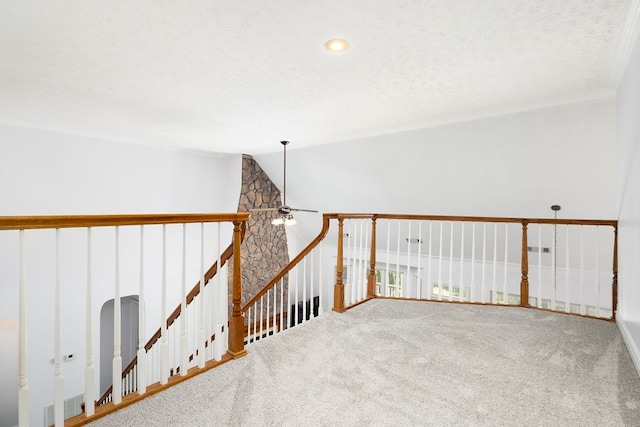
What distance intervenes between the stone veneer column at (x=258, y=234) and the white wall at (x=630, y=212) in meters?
5.81

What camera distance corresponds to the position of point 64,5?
1.96m

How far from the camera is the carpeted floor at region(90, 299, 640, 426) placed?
5.55ft

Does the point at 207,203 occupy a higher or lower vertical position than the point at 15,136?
lower

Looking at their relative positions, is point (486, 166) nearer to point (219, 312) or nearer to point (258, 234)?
point (219, 312)

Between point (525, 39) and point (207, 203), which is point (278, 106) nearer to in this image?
point (525, 39)

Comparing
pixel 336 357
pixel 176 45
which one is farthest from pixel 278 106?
pixel 336 357

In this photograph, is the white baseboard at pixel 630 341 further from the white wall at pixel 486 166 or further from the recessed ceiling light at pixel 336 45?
the recessed ceiling light at pixel 336 45

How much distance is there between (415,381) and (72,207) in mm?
5307

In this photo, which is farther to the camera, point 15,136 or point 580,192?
point 15,136

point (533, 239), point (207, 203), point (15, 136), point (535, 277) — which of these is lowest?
point (535, 277)

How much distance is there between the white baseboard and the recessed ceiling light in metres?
2.77

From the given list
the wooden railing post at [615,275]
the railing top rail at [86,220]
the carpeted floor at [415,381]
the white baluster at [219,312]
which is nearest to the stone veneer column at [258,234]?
the carpeted floor at [415,381]

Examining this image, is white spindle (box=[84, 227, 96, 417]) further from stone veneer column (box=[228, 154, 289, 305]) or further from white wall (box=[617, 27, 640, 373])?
stone veneer column (box=[228, 154, 289, 305])

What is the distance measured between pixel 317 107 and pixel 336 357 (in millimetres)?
2633
